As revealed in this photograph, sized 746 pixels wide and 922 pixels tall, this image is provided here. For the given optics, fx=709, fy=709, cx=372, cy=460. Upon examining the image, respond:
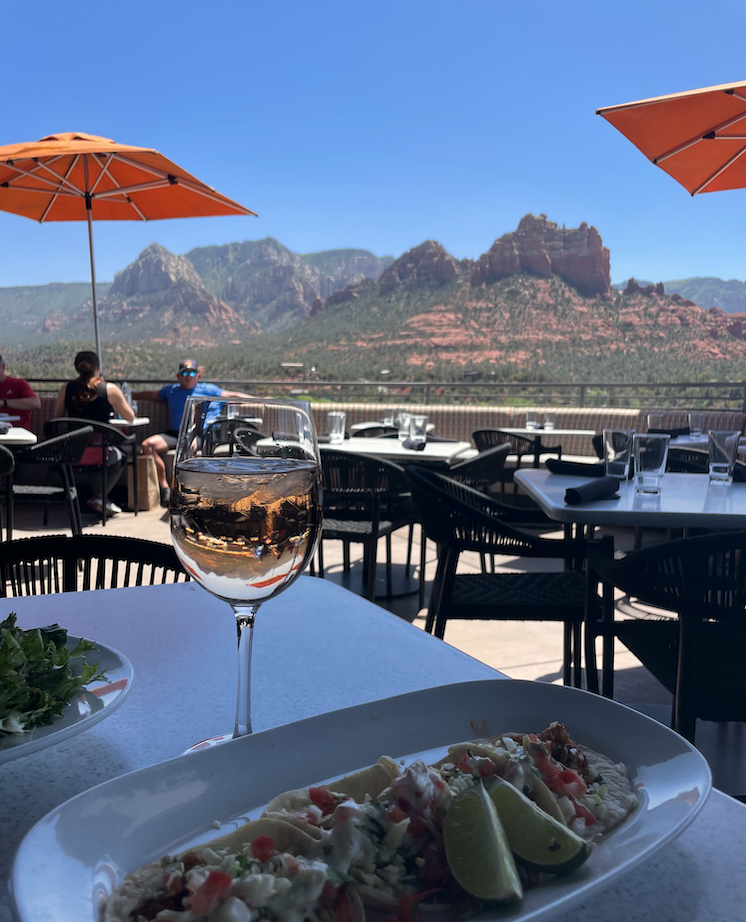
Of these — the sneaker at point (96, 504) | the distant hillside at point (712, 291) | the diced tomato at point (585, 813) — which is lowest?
the sneaker at point (96, 504)

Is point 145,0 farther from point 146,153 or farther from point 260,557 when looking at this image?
point 260,557

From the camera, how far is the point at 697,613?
1481 mm

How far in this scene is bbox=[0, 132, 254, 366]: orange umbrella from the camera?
5598 millimetres

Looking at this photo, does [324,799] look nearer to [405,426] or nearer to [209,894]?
[209,894]

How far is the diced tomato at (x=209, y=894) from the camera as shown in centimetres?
22

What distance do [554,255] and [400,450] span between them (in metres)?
42.8

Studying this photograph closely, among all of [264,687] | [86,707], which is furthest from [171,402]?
[86,707]

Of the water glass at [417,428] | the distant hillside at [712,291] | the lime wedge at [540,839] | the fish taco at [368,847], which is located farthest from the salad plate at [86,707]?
the distant hillside at [712,291]

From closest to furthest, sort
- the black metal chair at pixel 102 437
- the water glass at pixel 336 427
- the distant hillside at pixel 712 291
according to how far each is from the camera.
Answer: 1. the water glass at pixel 336 427
2. the black metal chair at pixel 102 437
3. the distant hillside at pixel 712 291

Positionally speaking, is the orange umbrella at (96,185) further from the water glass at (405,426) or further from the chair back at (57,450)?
the water glass at (405,426)

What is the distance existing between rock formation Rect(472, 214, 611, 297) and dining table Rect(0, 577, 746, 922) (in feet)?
146

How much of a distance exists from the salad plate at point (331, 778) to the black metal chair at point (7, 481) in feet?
11.7

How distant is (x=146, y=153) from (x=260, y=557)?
599 cm

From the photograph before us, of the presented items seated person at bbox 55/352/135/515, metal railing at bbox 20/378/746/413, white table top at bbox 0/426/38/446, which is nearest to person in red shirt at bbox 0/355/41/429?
seated person at bbox 55/352/135/515
